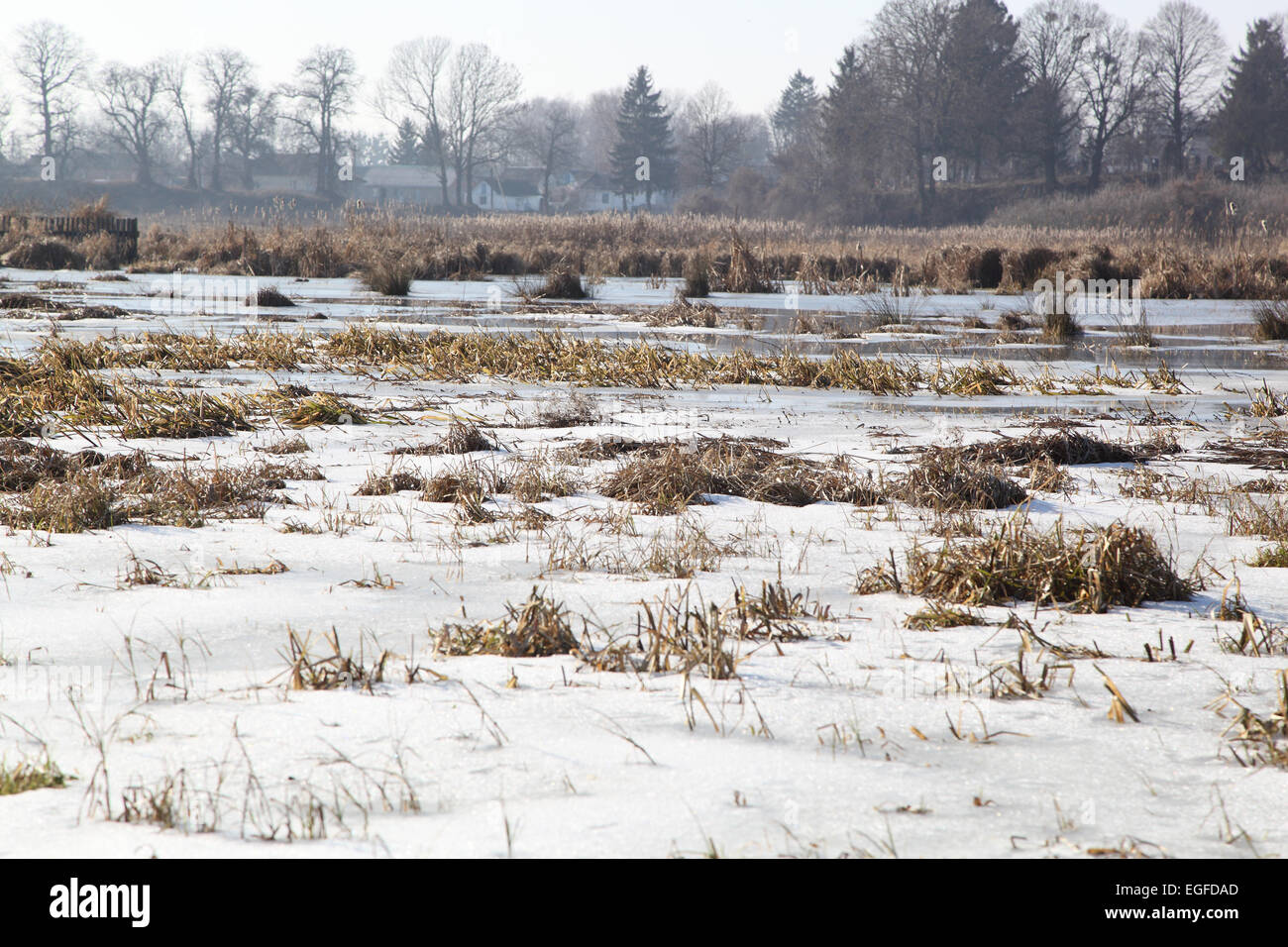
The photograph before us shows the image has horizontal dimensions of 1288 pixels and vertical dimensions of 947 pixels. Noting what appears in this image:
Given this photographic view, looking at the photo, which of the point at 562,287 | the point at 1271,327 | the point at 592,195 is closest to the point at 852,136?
the point at 592,195

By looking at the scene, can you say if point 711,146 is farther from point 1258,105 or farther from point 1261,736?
point 1261,736

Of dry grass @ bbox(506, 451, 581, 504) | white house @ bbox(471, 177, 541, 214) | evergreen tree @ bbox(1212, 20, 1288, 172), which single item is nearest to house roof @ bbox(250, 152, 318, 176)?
white house @ bbox(471, 177, 541, 214)

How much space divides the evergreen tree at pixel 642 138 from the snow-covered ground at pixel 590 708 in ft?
273

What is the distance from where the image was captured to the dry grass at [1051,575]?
10.8ft

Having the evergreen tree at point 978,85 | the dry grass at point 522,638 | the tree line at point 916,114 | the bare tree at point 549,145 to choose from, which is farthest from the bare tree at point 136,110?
the dry grass at point 522,638

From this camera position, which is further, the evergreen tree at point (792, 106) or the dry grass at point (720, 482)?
the evergreen tree at point (792, 106)

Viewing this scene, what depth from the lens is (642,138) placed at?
278 ft

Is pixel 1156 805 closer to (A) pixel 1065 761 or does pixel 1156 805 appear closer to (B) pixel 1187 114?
(A) pixel 1065 761

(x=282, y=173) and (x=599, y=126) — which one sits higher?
(x=599, y=126)

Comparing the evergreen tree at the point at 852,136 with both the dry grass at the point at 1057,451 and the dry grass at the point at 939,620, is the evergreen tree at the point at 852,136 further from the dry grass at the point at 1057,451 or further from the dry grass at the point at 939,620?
the dry grass at the point at 939,620

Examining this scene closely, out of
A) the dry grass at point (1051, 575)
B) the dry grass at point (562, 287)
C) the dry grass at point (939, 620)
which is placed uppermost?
the dry grass at point (562, 287)

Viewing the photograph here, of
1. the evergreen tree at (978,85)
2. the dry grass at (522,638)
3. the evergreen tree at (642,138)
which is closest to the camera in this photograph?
the dry grass at (522,638)

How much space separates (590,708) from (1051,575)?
1.72 meters

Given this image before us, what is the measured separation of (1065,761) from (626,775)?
0.91 m
